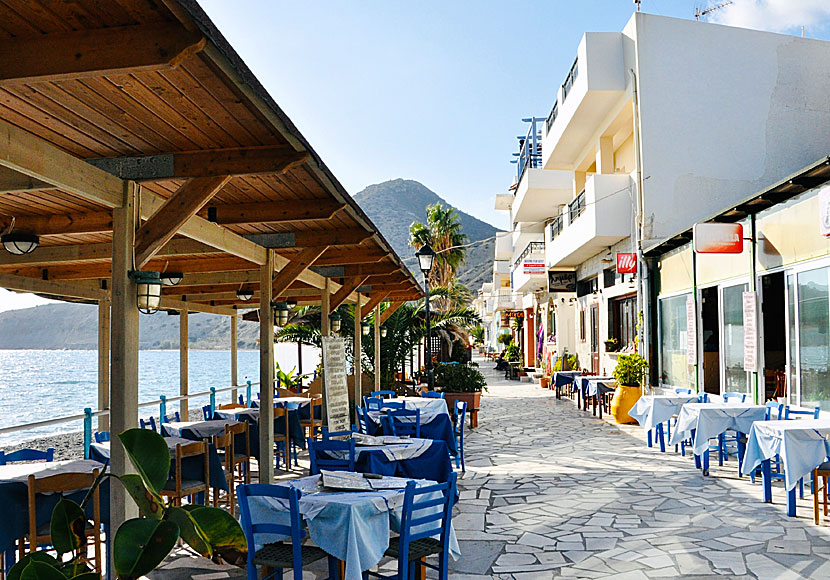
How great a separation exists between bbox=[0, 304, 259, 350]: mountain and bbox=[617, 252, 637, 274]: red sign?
89445mm

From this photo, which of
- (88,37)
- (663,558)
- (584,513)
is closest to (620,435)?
(584,513)

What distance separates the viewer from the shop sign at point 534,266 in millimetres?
28031

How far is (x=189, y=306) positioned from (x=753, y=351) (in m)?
11.1

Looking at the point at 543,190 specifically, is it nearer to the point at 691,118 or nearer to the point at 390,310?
the point at 390,310

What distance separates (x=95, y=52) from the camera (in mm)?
3438

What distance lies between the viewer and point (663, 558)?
21.7 feet

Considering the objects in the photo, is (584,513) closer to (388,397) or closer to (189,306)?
(388,397)

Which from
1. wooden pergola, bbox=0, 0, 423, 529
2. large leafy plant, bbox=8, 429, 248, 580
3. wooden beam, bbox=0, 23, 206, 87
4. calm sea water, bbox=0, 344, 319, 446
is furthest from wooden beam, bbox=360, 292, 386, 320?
large leafy plant, bbox=8, 429, 248, 580

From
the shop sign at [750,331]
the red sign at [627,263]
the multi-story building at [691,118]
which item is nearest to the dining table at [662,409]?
the shop sign at [750,331]

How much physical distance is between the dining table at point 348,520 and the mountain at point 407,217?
444ft

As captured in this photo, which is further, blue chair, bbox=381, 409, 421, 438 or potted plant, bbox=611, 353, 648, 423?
potted plant, bbox=611, 353, 648, 423

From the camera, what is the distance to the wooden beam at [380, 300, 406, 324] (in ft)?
67.6

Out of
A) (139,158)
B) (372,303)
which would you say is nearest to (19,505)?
(139,158)

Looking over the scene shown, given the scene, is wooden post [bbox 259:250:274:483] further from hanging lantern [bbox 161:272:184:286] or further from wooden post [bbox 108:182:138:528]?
wooden post [bbox 108:182:138:528]
